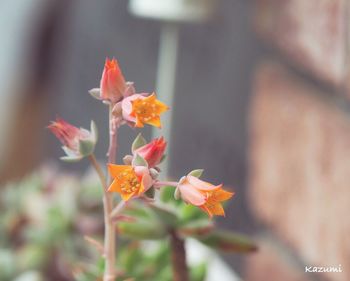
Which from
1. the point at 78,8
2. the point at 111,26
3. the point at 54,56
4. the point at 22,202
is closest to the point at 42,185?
the point at 22,202

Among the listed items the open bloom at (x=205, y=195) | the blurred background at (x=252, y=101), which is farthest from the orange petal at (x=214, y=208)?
the blurred background at (x=252, y=101)

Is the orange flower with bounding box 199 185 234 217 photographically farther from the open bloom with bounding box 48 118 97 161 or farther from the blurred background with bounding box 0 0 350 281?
the blurred background with bounding box 0 0 350 281

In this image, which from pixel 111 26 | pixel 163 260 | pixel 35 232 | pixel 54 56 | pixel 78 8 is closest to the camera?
pixel 163 260

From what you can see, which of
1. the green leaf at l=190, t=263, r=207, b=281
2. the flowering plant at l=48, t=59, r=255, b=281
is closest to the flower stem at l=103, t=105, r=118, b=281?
the flowering plant at l=48, t=59, r=255, b=281

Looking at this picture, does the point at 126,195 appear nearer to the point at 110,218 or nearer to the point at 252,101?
the point at 110,218

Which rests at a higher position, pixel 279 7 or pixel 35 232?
pixel 279 7

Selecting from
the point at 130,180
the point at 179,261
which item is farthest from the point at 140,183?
the point at 179,261

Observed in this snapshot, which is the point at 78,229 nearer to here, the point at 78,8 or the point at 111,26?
the point at 111,26
